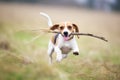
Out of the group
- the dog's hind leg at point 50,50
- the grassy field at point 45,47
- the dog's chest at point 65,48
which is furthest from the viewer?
the dog's hind leg at point 50,50

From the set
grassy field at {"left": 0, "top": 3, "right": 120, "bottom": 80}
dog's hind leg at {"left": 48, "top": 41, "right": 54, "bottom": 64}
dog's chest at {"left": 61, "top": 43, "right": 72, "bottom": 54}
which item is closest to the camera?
grassy field at {"left": 0, "top": 3, "right": 120, "bottom": 80}

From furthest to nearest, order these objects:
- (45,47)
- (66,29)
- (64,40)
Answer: (45,47) < (64,40) < (66,29)

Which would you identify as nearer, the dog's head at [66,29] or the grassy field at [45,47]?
the grassy field at [45,47]

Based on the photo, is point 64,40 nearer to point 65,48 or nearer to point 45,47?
point 65,48

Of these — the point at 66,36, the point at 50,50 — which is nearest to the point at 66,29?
the point at 66,36

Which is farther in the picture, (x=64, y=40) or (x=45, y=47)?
(x=45, y=47)

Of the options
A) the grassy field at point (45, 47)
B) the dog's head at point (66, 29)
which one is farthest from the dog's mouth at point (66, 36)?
the grassy field at point (45, 47)

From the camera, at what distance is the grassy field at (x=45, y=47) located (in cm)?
335

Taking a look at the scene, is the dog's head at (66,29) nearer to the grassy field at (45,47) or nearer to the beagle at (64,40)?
the beagle at (64,40)

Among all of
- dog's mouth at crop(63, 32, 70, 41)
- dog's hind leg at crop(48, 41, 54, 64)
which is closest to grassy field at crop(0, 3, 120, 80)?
dog's hind leg at crop(48, 41, 54, 64)

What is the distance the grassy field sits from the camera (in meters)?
3.35

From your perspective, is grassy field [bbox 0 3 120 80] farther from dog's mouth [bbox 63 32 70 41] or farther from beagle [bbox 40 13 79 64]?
dog's mouth [bbox 63 32 70 41]

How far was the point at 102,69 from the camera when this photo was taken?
3.72 m

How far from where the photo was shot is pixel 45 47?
4.67 metres
